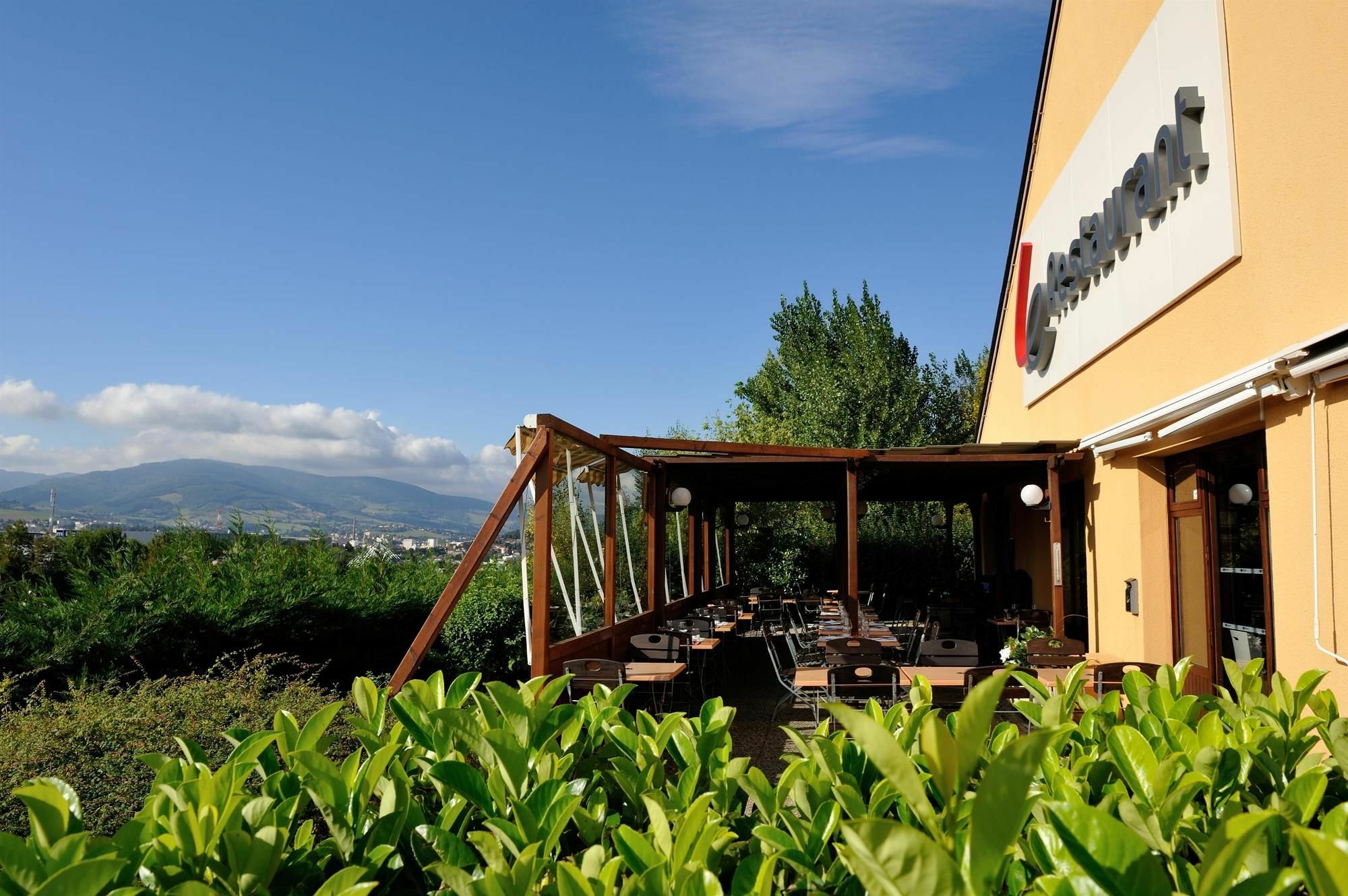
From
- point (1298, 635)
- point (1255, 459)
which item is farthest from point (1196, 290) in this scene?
point (1298, 635)

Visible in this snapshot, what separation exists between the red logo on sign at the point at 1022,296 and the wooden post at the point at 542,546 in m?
7.41

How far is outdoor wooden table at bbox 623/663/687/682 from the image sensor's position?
268 inches

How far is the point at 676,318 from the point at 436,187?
39.8 feet

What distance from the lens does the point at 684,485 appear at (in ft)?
42.5

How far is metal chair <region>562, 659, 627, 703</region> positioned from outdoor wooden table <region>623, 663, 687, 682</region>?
102 millimetres

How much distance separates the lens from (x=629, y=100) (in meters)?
13.1

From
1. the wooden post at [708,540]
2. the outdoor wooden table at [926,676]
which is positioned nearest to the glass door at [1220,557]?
the outdoor wooden table at [926,676]

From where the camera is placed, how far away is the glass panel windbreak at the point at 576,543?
783 cm

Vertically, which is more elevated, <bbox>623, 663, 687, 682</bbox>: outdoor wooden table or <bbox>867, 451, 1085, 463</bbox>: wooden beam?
<bbox>867, 451, 1085, 463</bbox>: wooden beam

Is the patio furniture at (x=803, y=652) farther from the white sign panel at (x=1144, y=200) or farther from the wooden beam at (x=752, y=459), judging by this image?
the white sign panel at (x=1144, y=200)

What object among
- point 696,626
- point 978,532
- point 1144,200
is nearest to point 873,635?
point 696,626

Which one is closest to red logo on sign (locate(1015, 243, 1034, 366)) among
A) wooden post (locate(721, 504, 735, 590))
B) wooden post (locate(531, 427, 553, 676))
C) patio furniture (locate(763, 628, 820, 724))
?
patio furniture (locate(763, 628, 820, 724))

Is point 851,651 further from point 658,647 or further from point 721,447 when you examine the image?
point 721,447

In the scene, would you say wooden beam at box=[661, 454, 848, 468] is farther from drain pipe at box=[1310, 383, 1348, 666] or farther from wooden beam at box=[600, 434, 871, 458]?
drain pipe at box=[1310, 383, 1348, 666]
